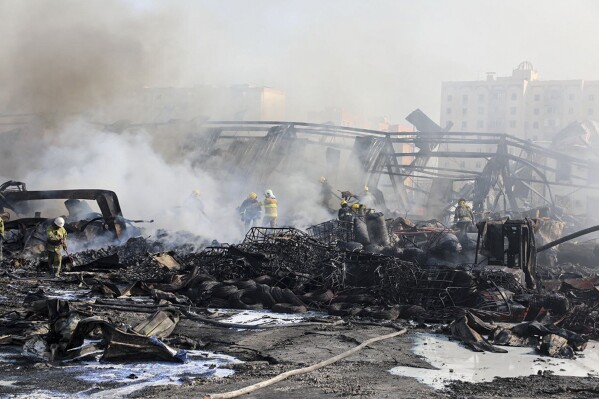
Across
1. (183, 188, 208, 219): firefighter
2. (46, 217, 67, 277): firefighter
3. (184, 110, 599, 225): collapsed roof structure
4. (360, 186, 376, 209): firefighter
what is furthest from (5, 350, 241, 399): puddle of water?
(184, 110, 599, 225): collapsed roof structure

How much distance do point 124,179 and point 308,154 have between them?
1018 cm

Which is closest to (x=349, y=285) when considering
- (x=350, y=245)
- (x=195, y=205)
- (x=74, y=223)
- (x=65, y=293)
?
(x=350, y=245)

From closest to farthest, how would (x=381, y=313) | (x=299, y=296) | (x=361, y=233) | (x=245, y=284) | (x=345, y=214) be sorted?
(x=381, y=313)
(x=299, y=296)
(x=245, y=284)
(x=361, y=233)
(x=345, y=214)

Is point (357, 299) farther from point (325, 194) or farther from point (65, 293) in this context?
point (325, 194)

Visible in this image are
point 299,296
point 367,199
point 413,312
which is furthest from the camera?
point 367,199

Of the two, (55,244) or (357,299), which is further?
(55,244)

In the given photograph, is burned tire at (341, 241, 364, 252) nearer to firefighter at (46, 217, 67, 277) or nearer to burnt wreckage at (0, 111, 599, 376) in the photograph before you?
burnt wreckage at (0, 111, 599, 376)

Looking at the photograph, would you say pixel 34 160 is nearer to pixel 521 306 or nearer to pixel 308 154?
pixel 308 154

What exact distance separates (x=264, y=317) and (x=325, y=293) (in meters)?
1.33

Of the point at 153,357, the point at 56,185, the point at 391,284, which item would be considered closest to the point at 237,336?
the point at 153,357

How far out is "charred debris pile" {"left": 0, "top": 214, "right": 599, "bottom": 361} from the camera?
8.86m

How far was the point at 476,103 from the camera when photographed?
355 feet

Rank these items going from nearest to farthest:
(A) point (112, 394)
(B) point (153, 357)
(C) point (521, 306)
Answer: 1. (A) point (112, 394)
2. (B) point (153, 357)
3. (C) point (521, 306)

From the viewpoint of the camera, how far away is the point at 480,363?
873 cm
